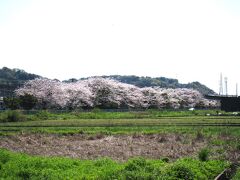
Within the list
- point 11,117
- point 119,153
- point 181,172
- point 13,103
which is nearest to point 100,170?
point 181,172

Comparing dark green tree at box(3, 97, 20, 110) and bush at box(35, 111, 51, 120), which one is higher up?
dark green tree at box(3, 97, 20, 110)

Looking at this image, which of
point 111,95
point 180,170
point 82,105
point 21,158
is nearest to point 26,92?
point 82,105

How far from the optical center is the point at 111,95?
9450 centimetres

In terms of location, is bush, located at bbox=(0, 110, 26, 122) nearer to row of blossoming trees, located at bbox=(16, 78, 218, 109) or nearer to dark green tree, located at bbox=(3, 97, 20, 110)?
row of blossoming trees, located at bbox=(16, 78, 218, 109)

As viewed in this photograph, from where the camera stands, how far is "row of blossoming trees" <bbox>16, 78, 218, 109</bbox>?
85.1 m

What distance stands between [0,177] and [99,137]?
20.5 m

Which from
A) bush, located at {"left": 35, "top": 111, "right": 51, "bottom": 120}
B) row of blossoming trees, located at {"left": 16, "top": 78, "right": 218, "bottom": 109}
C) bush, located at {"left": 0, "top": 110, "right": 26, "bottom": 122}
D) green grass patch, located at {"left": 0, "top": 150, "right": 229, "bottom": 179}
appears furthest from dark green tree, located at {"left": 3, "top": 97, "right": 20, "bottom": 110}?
green grass patch, located at {"left": 0, "top": 150, "right": 229, "bottom": 179}

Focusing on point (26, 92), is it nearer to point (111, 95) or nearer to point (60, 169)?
point (111, 95)

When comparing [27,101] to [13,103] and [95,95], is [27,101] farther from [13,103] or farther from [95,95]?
[95,95]

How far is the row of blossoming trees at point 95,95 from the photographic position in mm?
85125

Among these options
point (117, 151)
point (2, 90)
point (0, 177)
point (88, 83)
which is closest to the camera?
point (0, 177)

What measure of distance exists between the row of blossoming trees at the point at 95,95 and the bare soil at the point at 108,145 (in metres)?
47.9

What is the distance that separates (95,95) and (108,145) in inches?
2404

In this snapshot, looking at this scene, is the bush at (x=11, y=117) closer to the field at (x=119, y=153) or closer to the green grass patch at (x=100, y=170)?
the field at (x=119, y=153)
